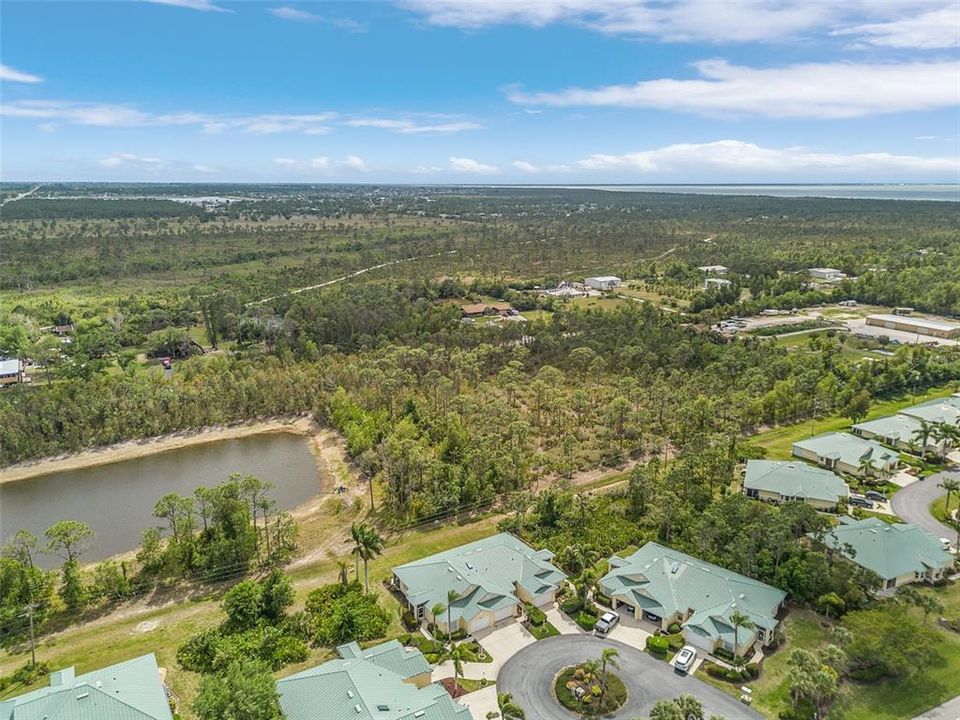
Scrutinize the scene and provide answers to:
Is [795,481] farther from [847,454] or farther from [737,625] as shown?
[737,625]

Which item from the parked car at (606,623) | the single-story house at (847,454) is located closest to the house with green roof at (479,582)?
the parked car at (606,623)

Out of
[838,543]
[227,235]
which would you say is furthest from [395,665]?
[227,235]

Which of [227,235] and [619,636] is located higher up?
[227,235]

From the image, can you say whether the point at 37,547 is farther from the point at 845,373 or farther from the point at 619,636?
the point at 845,373

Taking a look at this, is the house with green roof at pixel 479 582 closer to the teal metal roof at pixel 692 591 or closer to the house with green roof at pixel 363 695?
the teal metal roof at pixel 692 591

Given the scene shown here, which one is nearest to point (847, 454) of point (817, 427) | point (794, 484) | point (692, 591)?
point (794, 484)

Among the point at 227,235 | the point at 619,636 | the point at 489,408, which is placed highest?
the point at 227,235

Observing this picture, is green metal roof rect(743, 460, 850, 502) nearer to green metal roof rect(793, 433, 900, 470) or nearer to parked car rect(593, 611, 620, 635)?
green metal roof rect(793, 433, 900, 470)
